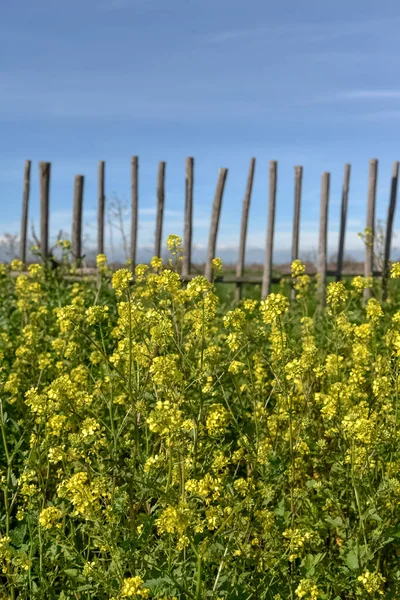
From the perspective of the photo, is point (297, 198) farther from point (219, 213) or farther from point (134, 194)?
point (134, 194)

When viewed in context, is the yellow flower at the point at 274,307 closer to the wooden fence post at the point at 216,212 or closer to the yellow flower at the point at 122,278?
the yellow flower at the point at 122,278

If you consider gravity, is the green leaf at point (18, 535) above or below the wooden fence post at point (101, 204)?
below

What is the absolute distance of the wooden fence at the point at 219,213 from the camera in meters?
10.5

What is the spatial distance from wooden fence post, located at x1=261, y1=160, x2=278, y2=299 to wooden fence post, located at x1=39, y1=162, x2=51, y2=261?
12.6 feet

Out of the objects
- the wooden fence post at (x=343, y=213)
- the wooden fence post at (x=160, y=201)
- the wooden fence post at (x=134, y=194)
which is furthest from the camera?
the wooden fence post at (x=343, y=213)

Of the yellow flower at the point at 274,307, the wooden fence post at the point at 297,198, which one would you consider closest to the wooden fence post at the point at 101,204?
the wooden fence post at the point at 297,198

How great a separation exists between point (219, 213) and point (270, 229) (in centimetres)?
81

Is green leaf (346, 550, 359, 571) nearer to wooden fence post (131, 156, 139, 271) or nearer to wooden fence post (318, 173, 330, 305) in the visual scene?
wooden fence post (318, 173, 330, 305)

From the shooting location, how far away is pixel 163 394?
2.79 meters

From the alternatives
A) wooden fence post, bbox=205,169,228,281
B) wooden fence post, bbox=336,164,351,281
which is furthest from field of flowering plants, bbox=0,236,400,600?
wooden fence post, bbox=336,164,351,281

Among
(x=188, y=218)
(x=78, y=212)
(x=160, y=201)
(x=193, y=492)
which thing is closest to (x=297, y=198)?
(x=188, y=218)

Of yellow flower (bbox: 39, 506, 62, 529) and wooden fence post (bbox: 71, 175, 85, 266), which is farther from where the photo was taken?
wooden fence post (bbox: 71, 175, 85, 266)

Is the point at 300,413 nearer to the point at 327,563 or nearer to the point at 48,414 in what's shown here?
the point at 327,563

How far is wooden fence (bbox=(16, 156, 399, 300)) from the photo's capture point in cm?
1046
